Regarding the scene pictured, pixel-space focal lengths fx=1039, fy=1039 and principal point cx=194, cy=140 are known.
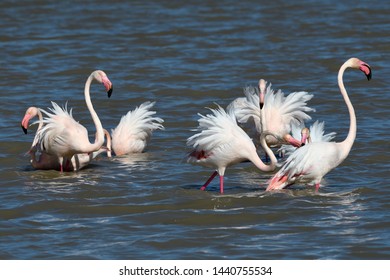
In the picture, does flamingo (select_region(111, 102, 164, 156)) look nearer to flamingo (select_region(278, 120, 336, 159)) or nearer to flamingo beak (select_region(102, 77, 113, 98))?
flamingo beak (select_region(102, 77, 113, 98))

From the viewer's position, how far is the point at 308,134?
9.94 meters

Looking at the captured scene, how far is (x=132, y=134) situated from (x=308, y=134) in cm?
248

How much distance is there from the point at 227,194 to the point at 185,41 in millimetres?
8684

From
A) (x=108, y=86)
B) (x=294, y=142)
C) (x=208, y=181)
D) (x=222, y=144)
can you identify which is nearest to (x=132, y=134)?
(x=108, y=86)

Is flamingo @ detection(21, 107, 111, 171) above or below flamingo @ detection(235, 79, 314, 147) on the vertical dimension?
below

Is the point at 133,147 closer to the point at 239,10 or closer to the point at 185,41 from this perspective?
the point at 185,41

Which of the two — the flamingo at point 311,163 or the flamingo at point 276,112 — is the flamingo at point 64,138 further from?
the flamingo at point 311,163

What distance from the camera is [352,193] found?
32.0 ft

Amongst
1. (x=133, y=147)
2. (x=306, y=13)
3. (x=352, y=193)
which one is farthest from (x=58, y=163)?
(x=306, y=13)

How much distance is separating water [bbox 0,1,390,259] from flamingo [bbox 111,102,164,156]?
0.42 ft

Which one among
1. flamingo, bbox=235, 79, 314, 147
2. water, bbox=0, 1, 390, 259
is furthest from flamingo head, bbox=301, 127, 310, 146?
flamingo, bbox=235, 79, 314, 147

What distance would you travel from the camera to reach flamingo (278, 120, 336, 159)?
32.4 feet

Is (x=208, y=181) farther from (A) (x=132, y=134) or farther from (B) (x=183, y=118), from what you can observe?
(B) (x=183, y=118)

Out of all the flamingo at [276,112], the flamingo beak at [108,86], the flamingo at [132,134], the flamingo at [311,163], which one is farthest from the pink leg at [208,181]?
the flamingo at [132,134]
